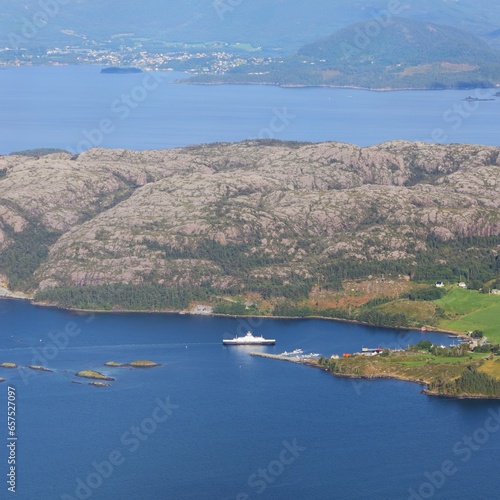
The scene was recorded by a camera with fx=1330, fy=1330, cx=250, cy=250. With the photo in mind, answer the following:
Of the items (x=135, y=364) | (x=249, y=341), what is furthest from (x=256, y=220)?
(x=135, y=364)

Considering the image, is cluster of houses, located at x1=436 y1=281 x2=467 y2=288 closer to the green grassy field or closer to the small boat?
the green grassy field

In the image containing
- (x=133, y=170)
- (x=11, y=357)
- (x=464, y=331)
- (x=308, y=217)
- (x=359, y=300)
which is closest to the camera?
(x=11, y=357)

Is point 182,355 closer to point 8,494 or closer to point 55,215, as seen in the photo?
point 8,494

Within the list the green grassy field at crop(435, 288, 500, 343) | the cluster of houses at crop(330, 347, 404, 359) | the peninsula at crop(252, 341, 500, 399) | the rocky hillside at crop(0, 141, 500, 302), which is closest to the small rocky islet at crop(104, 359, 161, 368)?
the peninsula at crop(252, 341, 500, 399)

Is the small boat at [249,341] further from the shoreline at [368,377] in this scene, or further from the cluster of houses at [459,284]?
the cluster of houses at [459,284]

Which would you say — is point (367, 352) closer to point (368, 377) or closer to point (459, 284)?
point (368, 377)

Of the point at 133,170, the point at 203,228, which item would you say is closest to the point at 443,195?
the point at 203,228
